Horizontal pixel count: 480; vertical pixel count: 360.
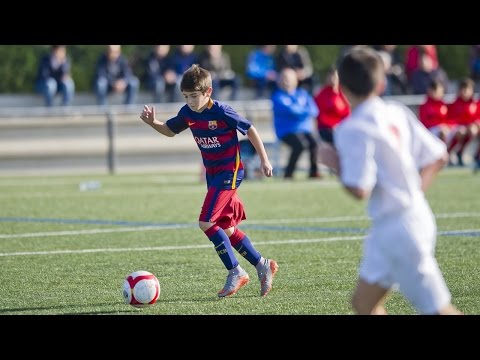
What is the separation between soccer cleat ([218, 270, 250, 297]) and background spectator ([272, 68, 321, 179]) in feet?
36.6

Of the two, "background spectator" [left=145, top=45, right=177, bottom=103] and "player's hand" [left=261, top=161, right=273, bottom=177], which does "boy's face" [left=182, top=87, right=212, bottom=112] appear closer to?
"player's hand" [left=261, top=161, right=273, bottom=177]

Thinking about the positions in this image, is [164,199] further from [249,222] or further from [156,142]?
[156,142]

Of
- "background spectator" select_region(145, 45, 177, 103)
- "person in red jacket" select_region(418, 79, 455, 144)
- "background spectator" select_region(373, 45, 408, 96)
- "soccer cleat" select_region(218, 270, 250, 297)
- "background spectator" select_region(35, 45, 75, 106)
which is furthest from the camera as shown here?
"background spectator" select_region(373, 45, 408, 96)

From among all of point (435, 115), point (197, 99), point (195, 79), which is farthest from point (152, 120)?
point (435, 115)

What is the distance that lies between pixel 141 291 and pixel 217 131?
154cm

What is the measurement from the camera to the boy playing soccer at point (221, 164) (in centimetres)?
768

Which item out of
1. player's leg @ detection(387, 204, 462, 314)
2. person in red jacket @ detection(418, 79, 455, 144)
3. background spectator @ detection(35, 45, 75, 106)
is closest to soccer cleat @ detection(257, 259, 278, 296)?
player's leg @ detection(387, 204, 462, 314)

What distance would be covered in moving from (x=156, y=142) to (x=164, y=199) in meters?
8.05

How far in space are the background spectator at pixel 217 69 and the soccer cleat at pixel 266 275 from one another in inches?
585

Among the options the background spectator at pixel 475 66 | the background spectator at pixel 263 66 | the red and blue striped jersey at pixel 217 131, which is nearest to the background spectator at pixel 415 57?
the background spectator at pixel 475 66

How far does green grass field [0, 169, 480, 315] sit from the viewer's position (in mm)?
7180

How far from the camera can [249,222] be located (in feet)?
40.3

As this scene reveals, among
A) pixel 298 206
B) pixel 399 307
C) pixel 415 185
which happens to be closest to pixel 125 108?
pixel 298 206

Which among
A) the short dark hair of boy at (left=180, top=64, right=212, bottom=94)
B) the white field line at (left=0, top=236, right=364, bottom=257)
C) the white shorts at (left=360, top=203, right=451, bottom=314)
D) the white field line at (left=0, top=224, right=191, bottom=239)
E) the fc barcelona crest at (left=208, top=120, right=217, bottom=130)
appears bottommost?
the white field line at (left=0, top=224, right=191, bottom=239)
